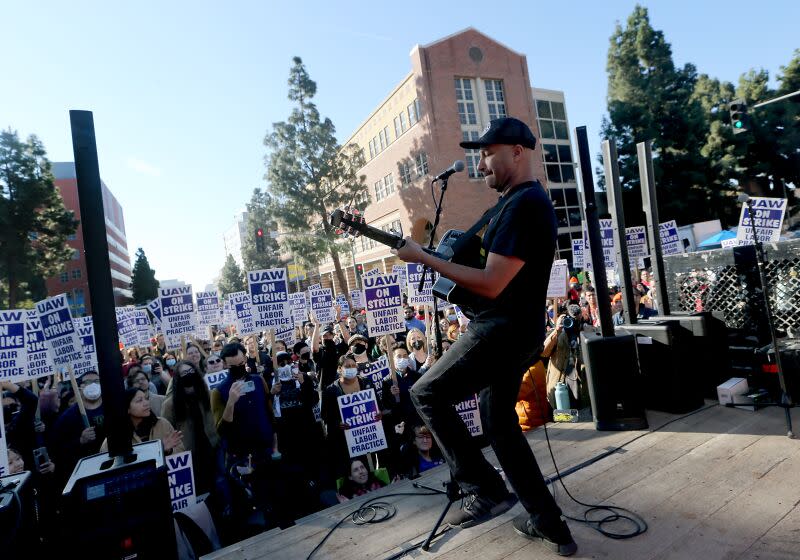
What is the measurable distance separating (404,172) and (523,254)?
3570 centimetres

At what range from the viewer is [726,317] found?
5344 millimetres

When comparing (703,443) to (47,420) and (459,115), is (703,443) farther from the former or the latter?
(459,115)

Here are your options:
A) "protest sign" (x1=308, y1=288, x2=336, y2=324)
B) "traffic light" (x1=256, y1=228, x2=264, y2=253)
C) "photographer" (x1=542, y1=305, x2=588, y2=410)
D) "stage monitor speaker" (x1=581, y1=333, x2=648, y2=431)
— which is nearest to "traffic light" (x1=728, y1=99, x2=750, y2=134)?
"photographer" (x1=542, y1=305, x2=588, y2=410)

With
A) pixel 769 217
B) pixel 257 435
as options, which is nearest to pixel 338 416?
pixel 257 435

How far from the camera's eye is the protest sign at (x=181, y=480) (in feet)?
14.7

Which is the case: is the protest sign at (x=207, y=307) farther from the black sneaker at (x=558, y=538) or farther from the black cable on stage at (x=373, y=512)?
the black sneaker at (x=558, y=538)

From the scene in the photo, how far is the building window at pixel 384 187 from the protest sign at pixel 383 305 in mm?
31643

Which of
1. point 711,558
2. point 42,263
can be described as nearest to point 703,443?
point 711,558

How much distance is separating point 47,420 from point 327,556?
7.39 m

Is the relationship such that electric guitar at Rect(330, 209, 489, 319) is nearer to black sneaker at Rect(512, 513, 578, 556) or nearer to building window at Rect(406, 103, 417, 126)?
black sneaker at Rect(512, 513, 578, 556)

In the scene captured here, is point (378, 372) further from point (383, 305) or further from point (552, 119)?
point (552, 119)

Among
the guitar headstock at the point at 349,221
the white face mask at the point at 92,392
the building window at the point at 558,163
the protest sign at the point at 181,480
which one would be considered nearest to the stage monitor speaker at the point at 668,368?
the guitar headstock at the point at 349,221

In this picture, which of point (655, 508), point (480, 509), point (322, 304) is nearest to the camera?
point (480, 509)

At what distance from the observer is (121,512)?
2385 millimetres
